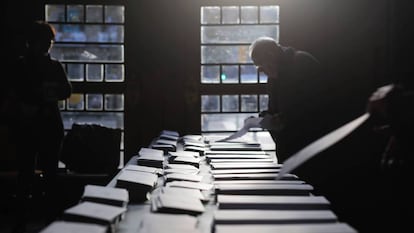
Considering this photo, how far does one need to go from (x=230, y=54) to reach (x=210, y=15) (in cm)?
54

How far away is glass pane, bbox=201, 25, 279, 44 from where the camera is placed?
22.2ft

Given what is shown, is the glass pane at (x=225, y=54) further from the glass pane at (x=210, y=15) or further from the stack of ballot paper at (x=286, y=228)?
the stack of ballot paper at (x=286, y=228)

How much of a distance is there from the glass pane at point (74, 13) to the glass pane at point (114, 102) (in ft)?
3.31

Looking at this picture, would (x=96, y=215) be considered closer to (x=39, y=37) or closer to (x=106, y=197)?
(x=106, y=197)

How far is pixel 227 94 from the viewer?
671 cm

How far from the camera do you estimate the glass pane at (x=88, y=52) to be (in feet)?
21.9

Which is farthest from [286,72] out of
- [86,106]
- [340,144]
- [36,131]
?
[86,106]

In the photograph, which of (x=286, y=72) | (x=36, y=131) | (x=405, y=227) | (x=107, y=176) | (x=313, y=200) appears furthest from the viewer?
(x=107, y=176)

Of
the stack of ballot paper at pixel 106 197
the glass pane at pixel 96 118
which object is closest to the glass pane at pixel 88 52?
the glass pane at pixel 96 118

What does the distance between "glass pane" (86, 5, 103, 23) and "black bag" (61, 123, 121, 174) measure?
141 cm

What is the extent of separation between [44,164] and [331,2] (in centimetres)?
432

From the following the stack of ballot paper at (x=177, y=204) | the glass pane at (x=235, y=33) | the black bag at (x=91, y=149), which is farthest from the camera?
the glass pane at (x=235, y=33)

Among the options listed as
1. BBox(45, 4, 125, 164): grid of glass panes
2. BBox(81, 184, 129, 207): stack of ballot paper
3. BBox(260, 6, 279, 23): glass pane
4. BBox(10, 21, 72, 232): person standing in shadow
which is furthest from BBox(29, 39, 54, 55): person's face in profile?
BBox(260, 6, 279, 23): glass pane

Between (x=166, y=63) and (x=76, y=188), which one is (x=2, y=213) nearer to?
(x=76, y=188)
